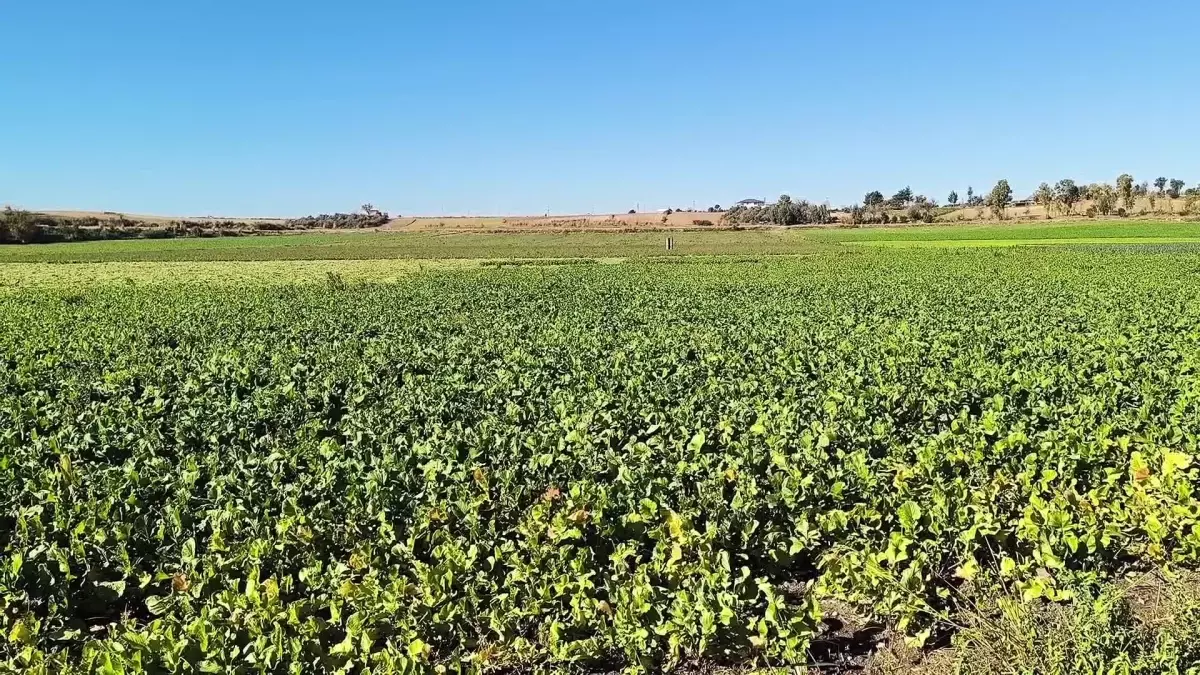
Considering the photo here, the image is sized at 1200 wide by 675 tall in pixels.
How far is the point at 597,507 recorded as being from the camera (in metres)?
5.32

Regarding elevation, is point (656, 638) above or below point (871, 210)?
below

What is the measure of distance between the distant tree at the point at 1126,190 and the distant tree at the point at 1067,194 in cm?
624

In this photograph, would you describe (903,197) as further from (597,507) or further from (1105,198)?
(597,507)

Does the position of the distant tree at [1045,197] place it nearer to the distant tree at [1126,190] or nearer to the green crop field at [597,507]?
the distant tree at [1126,190]

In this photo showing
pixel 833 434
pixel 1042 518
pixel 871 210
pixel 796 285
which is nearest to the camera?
pixel 1042 518

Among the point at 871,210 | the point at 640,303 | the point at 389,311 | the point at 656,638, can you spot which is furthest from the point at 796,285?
the point at 871,210

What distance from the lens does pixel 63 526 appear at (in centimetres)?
519

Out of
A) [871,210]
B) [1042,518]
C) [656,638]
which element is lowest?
[656,638]

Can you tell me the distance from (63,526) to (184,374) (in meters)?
6.63

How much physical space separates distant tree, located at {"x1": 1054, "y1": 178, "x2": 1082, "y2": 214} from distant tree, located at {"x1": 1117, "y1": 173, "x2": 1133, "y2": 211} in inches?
246

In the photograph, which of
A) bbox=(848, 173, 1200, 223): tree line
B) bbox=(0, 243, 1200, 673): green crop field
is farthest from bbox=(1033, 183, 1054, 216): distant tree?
bbox=(0, 243, 1200, 673): green crop field

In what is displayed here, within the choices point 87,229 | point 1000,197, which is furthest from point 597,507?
A: point 1000,197

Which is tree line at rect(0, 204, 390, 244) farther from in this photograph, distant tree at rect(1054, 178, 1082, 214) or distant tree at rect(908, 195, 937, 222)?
distant tree at rect(1054, 178, 1082, 214)

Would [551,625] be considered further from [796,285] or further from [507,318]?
[796,285]
